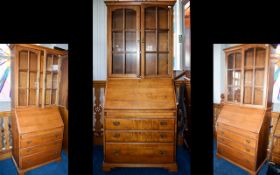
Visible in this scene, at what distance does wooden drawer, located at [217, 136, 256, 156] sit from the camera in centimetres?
179

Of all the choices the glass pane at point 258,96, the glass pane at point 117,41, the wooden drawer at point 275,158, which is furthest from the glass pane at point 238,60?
the glass pane at point 117,41

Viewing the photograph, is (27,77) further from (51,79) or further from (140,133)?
(140,133)

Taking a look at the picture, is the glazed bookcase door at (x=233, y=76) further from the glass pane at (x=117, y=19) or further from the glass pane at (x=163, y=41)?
the glass pane at (x=117, y=19)

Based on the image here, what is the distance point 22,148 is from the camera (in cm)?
203

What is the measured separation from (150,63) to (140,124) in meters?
1.04

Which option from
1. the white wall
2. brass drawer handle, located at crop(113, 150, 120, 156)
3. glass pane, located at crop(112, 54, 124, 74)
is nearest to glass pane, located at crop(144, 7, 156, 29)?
glass pane, located at crop(112, 54, 124, 74)

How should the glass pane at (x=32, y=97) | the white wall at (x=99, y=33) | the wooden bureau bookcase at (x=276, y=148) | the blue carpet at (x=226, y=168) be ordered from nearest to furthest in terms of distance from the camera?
1. the blue carpet at (x=226, y=168)
2. the wooden bureau bookcase at (x=276, y=148)
3. the glass pane at (x=32, y=97)
4. the white wall at (x=99, y=33)

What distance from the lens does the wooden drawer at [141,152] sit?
2.81 meters

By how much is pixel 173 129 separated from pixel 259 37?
1647 mm

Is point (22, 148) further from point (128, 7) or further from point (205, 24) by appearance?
point (128, 7)

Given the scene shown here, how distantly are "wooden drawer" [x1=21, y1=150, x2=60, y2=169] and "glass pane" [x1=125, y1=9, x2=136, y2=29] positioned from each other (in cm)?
220

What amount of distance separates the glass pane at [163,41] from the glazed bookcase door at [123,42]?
1.30 ft

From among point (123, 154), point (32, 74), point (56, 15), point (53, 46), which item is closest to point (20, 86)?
point (32, 74)

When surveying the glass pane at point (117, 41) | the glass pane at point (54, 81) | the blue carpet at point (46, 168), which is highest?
the glass pane at point (117, 41)
